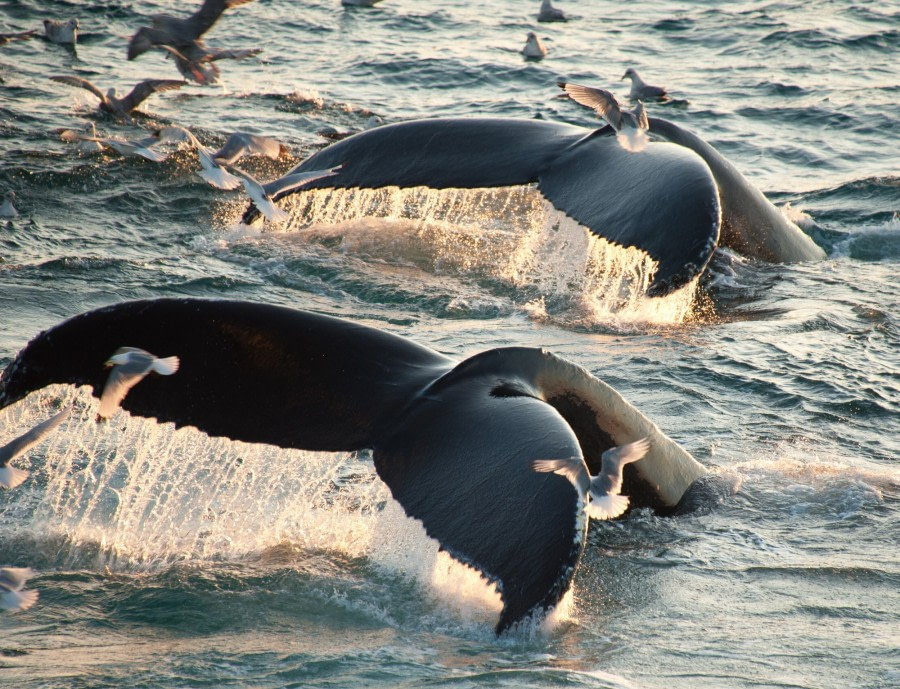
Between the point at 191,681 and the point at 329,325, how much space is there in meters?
1.24

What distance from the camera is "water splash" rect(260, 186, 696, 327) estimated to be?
8.14 meters

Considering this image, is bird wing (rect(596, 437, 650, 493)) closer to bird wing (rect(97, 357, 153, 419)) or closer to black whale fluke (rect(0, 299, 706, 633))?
black whale fluke (rect(0, 299, 706, 633))

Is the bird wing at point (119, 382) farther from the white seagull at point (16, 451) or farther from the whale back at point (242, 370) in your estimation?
the white seagull at point (16, 451)

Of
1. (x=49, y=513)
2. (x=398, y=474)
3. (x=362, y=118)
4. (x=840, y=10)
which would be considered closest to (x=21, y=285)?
(x=49, y=513)

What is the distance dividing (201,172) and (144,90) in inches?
150

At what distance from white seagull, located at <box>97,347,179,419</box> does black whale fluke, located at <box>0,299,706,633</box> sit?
5 cm

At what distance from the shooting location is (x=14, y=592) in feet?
13.3

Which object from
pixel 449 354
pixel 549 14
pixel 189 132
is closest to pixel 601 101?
pixel 449 354

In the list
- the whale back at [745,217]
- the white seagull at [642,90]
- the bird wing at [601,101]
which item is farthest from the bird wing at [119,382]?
the white seagull at [642,90]

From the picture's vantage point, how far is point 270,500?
17.1 feet

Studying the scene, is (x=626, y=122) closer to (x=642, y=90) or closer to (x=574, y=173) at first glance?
(x=574, y=173)

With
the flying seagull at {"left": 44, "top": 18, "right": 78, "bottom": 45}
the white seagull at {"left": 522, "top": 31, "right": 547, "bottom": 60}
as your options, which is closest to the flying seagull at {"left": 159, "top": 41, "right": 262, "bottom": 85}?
the flying seagull at {"left": 44, "top": 18, "right": 78, "bottom": 45}

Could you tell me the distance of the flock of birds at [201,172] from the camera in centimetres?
392

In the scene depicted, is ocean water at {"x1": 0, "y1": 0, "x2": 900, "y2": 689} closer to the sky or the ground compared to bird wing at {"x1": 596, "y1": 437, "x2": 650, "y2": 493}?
closer to the ground
